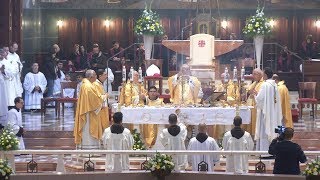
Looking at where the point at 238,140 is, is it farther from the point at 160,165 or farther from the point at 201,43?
the point at 201,43

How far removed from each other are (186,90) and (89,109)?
7.25ft

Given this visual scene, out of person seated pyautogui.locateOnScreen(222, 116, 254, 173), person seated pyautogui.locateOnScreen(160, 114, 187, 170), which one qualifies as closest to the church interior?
person seated pyautogui.locateOnScreen(222, 116, 254, 173)

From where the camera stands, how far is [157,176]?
15383 millimetres

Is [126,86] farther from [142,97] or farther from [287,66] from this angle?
[287,66]

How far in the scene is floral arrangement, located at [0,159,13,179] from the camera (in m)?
15.0

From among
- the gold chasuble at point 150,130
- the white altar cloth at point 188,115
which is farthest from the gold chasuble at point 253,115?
the gold chasuble at point 150,130

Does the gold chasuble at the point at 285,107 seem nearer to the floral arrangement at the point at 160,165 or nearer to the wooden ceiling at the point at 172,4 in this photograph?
the floral arrangement at the point at 160,165

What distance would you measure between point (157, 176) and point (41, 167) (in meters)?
3.79

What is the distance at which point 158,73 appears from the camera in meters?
24.3

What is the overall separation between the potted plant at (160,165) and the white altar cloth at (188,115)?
157 inches

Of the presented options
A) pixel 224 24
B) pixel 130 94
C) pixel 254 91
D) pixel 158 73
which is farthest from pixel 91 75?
pixel 224 24

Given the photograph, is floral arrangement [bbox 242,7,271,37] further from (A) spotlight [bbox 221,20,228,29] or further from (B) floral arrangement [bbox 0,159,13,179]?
(B) floral arrangement [bbox 0,159,13,179]

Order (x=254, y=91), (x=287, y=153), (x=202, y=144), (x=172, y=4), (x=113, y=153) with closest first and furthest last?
1. (x=287, y=153)
2. (x=113, y=153)
3. (x=202, y=144)
4. (x=254, y=91)
5. (x=172, y=4)

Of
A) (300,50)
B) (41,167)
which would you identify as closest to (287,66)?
(300,50)
